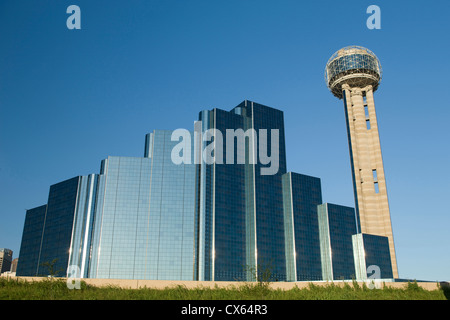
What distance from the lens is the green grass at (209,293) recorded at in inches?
2283

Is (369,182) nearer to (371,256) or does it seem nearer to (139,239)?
(371,256)

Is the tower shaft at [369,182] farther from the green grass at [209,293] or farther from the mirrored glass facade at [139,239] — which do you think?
the green grass at [209,293]

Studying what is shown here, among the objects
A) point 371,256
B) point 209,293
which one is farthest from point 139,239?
point 209,293

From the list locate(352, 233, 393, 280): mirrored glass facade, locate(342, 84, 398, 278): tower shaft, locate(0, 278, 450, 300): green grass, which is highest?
locate(342, 84, 398, 278): tower shaft

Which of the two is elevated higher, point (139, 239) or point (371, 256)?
point (139, 239)

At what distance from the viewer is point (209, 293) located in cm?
6156

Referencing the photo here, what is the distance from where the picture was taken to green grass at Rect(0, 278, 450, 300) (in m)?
58.0

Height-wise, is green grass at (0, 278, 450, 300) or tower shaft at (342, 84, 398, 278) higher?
tower shaft at (342, 84, 398, 278)

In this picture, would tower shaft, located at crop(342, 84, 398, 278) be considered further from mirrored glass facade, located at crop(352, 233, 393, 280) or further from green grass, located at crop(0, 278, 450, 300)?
green grass, located at crop(0, 278, 450, 300)

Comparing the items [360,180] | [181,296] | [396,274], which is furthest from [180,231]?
[181,296]

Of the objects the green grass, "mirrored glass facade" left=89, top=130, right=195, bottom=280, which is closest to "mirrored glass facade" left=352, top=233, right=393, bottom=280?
"mirrored glass facade" left=89, top=130, right=195, bottom=280

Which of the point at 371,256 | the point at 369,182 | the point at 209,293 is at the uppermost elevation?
the point at 369,182

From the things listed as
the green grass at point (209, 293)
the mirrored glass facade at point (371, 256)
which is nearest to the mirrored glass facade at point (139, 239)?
the mirrored glass facade at point (371, 256)
